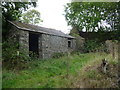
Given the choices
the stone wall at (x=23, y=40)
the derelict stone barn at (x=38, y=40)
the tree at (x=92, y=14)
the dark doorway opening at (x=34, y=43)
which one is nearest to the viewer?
the stone wall at (x=23, y=40)

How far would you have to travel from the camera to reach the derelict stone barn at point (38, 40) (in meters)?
11.5

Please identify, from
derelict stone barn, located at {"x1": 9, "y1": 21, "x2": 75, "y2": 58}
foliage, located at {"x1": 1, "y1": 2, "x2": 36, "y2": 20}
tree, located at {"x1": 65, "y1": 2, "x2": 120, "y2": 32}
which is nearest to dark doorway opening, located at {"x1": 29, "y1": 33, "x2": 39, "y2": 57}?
derelict stone barn, located at {"x1": 9, "y1": 21, "x2": 75, "y2": 58}

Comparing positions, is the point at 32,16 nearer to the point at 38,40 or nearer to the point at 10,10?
the point at 38,40

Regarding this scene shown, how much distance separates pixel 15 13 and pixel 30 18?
14752 millimetres

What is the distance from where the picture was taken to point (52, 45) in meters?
14.7

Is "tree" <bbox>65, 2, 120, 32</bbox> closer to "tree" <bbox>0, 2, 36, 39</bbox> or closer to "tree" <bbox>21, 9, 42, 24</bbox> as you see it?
"tree" <bbox>21, 9, 42, 24</bbox>

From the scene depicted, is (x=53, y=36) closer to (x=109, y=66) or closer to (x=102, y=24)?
(x=102, y=24)

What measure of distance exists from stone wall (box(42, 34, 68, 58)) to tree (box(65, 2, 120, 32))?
13.8 feet

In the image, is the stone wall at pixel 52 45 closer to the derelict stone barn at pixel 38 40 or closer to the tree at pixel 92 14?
the derelict stone barn at pixel 38 40

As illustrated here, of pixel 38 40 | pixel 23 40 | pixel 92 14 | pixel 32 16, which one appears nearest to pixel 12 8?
pixel 23 40

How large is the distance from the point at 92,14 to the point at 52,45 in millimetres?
7267

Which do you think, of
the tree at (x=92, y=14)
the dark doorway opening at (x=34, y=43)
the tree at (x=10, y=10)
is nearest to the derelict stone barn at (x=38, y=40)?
the dark doorway opening at (x=34, y=43)

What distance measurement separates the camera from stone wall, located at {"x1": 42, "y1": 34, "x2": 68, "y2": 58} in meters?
13.7

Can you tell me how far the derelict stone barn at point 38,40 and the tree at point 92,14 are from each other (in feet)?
12.8
